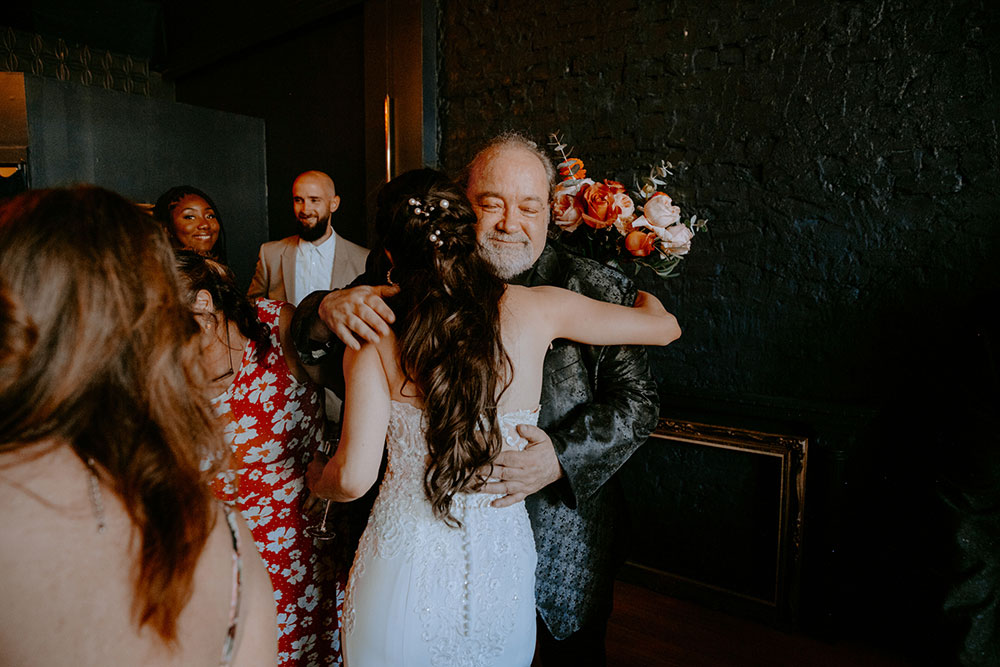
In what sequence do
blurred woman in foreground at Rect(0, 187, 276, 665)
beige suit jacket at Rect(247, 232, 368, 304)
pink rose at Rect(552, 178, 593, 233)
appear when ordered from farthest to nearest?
beige suit jacket at Rect(247, 232, 368, 304) → pink rose at Rect(552, 178, 593, 233) → blurred woman in foreground at Rect(0, 187, 276, 665)

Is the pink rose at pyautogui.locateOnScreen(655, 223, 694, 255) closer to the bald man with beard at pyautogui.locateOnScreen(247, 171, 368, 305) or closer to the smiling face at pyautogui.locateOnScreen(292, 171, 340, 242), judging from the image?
the bald man with beard at pyautogui.locateOnScreen(247, 171, 368, 305)

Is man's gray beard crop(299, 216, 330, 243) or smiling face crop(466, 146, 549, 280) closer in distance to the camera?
smiling face crop(466, 146, 549, 280)

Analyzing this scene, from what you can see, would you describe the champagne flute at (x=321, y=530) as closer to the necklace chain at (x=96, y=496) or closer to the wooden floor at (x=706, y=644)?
the necklace chain at (x=96, y=496)

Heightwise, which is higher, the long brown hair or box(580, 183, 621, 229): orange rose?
box(580, 183, 621, 229): orange rose

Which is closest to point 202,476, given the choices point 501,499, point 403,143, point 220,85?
point 501,499

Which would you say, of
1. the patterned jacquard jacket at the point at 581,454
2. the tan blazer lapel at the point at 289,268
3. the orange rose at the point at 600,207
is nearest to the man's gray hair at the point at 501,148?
the orange rose at the point at 600,207

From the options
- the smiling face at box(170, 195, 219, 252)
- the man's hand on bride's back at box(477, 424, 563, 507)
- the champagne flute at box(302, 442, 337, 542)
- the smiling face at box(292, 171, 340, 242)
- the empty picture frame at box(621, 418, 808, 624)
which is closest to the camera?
the man's hand on bride's back at box(477, 424, 563, 507)

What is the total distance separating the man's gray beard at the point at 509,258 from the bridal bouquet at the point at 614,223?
0.24 meters

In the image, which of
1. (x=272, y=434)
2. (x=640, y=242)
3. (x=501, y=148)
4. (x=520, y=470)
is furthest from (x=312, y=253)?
(x=520, y=470)

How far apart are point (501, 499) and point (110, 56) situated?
777 cm

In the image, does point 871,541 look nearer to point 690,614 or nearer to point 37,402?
point 690,614

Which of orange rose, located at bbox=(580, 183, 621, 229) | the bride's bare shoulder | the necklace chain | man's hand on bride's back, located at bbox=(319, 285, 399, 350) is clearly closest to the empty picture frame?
orange rose, located at bbox=(580, 183, 621, 229)

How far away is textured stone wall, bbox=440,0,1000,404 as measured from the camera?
2.45 m

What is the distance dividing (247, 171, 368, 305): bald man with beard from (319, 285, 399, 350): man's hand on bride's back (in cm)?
325
